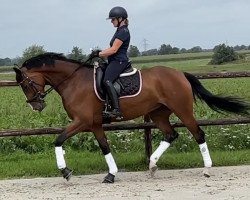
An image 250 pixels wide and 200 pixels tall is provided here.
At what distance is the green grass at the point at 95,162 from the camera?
7.91 meters

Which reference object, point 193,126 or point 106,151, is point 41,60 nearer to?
point 106,151

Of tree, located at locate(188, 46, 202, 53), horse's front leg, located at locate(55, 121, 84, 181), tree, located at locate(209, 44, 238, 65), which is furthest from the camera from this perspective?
tree, located at locate(188, 46, 202, 53)

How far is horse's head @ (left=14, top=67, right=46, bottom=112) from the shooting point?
718cm

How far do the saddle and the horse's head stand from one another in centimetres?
82

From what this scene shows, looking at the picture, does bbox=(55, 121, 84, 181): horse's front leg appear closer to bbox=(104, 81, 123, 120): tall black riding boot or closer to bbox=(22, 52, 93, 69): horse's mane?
bbox=(104, 81, 123, 120): tall black riding boot

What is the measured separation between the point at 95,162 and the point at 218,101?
2.28 m

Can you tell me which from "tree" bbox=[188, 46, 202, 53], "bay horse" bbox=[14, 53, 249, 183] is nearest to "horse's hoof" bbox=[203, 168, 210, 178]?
"bay horse" bbox=[14, 53, 249, 183]

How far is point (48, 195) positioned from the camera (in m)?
6.43

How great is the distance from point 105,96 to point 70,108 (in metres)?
0.54

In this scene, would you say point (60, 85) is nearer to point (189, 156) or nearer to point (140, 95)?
point (140, 95)

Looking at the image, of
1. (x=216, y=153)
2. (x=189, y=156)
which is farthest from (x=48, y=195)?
(x=216, y=153)

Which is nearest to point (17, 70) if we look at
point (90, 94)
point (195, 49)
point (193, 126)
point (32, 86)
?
point (32, 86)

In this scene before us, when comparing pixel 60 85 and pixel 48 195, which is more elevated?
pixel 60 85

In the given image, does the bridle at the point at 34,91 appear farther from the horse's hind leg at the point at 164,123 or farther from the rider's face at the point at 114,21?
the horse's hind leg at the point at 164,123
